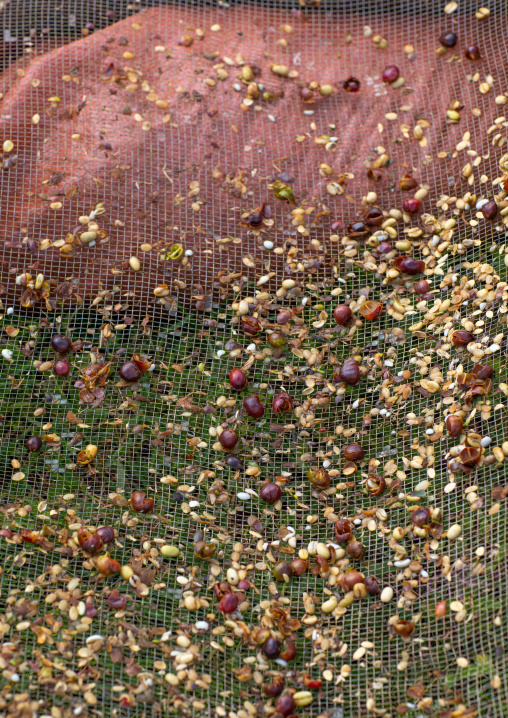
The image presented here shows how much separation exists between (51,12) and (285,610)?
2.33 meters

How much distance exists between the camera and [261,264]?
86.4 inches

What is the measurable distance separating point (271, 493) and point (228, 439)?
20cm

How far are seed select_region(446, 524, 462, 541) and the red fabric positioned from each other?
37.6 inches

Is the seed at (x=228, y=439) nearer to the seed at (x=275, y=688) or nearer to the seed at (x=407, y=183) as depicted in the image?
the seed at (x=275, y=688)

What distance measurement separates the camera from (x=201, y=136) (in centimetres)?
233

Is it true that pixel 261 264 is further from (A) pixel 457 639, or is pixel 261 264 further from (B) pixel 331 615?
(A) pixel 457 639

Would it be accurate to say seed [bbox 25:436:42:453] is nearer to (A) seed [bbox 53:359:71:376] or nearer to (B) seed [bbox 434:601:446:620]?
(A) seed [bbox 53:359:71:376]

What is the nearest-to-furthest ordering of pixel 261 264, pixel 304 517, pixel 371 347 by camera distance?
1. pixel 304 517
2. pixel 371 347
3. pixel 261 264

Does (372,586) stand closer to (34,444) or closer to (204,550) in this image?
(204,550)

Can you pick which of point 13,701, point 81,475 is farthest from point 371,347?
point 13,701

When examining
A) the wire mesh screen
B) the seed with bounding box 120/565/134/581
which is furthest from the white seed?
the seed with bounding box 120/565/134/581

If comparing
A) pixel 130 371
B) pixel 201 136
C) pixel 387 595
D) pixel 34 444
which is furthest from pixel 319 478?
pixel 201 136

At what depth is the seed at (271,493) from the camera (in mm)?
1854

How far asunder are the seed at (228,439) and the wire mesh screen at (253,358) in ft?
0.06
